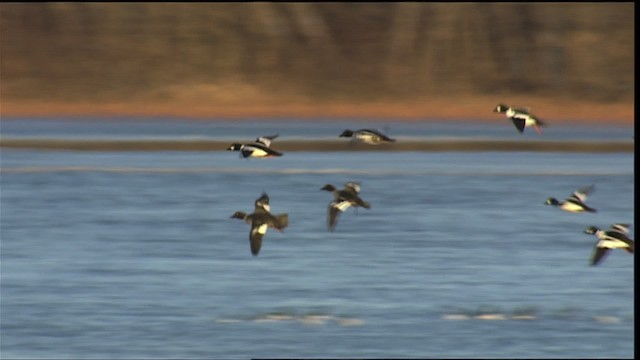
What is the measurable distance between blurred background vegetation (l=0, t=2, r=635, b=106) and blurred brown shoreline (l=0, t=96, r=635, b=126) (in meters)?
0.40

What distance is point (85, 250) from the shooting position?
1275 cm

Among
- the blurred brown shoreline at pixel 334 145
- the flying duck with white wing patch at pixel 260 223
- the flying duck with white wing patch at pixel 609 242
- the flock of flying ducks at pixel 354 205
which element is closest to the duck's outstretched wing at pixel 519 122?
the flock of flying ducks at pixel 354 205

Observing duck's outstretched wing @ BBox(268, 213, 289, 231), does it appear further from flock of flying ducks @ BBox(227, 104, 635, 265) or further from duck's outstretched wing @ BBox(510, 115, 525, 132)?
duck's outstretched wing @ BBox(510, 115, 525, 132)

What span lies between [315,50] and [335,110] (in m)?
3.62

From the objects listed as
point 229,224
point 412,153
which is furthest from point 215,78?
point 229,224

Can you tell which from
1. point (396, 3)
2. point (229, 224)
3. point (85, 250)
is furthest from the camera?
point (396, 3)

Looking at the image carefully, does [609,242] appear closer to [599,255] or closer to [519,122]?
[599,255]

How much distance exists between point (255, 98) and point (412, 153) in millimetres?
10781

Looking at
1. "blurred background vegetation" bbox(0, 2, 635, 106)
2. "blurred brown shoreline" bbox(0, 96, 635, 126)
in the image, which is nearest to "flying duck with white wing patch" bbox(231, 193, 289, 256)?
"blurred brown shoreline" bbox(0, 96, 635, 126)

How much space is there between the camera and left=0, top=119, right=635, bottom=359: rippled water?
926 centimetres

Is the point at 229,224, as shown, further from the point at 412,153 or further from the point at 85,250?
the point at 412,153

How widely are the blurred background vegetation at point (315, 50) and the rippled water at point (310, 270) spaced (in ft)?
50.0

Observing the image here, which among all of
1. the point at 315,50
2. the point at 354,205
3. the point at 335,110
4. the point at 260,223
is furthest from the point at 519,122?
the point at 315,50

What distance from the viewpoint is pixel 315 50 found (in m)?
36.8
